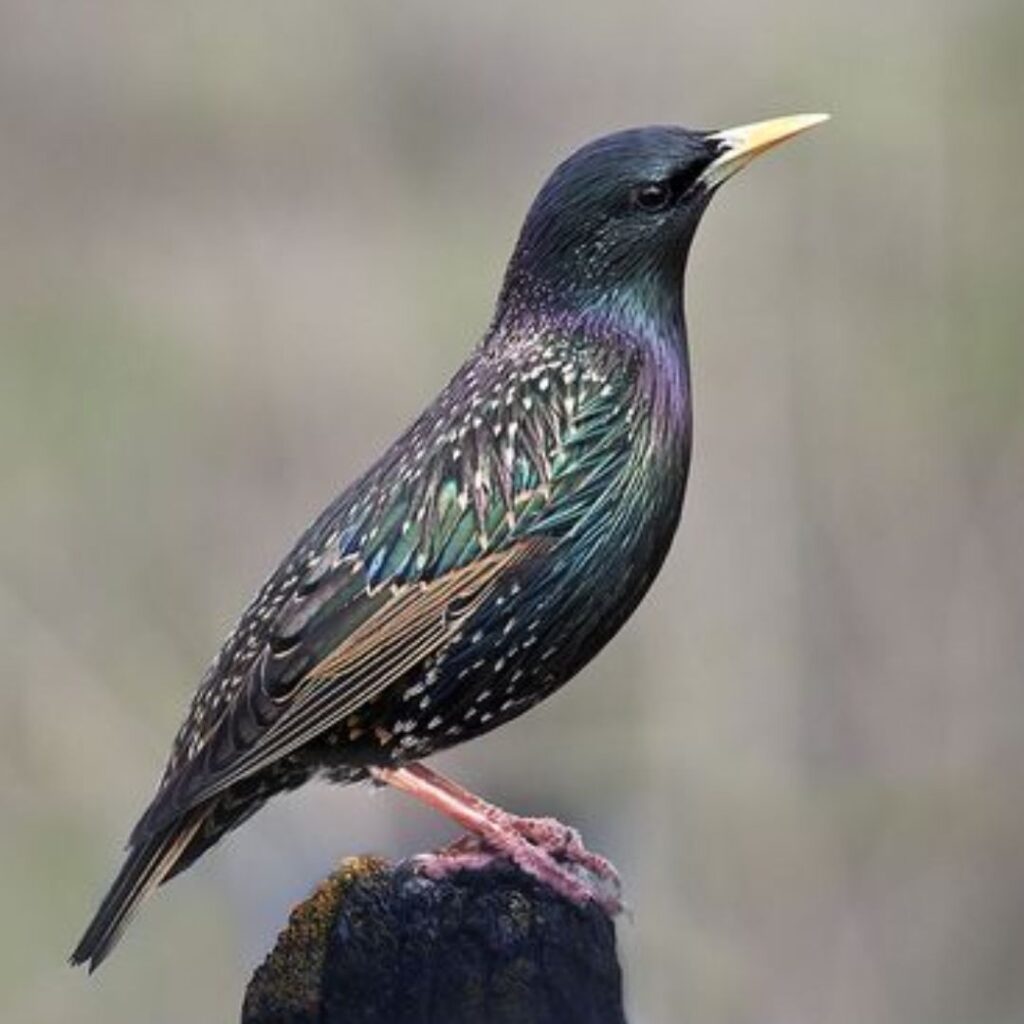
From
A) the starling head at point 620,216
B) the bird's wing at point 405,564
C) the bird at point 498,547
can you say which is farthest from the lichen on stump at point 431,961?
the starling head at point 620,216

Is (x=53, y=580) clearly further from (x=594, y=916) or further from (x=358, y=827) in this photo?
(x=594, y=916)

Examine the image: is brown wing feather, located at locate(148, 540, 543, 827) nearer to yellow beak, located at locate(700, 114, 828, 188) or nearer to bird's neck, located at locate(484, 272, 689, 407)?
bird's neck, located at locate(484, 272, 689, 407)

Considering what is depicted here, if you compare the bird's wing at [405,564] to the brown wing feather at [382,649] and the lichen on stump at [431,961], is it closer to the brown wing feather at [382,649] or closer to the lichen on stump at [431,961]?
the brown wing feather at [382,649]

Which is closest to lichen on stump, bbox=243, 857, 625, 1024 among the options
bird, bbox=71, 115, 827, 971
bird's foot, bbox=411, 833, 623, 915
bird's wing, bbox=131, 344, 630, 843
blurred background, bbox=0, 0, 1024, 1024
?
bird's foot, bbox=411, 833, 623, 915

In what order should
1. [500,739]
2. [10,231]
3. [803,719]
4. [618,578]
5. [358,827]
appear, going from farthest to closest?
[10,231], [803,719], [500,739], [358,827], [618,578]

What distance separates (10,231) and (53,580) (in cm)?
131

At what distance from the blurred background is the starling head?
297cm

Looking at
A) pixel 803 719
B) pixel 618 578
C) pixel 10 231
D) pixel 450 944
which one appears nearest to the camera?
pixel 450 944

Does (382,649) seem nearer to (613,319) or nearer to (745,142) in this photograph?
(613,319)

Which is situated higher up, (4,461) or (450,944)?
(450,944)

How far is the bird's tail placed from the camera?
13.8 ft

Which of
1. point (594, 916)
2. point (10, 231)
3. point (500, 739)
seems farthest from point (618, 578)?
point (10, 231)

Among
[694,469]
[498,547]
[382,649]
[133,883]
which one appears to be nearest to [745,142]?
[498,547]

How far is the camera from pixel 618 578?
14.6ft
